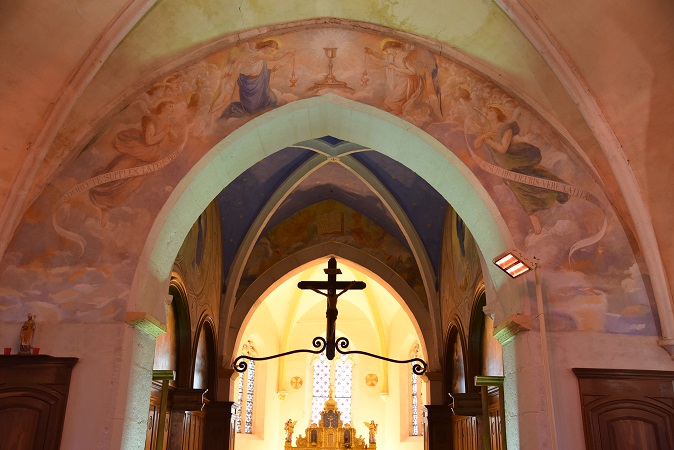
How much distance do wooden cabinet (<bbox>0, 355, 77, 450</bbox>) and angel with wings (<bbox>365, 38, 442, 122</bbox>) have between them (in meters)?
4.08

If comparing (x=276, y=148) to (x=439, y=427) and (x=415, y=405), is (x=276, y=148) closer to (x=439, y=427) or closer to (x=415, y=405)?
(x=439, y=427)

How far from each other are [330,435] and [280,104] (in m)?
13.6

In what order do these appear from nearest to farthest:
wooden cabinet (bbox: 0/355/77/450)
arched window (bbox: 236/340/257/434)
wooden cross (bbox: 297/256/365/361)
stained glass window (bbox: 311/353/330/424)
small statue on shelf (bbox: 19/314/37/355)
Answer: wooden cabinet (bbox: 0/355/77/450) → small statue on shelf (bbox: 19/314/37/355) → wooden cross (bbox: 297/256/365/361) → arched window (bbox: 236/340/257/434) → stained glass window (bbox: 311/353/330/424)

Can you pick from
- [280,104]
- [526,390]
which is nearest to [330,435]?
[280,104]

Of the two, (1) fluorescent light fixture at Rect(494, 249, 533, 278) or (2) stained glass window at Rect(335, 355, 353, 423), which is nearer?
(1) fluorescent light fixture at Rect(494, 249, 533, 278)

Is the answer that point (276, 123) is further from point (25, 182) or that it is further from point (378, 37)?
point (25, 182)

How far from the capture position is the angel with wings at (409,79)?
23.1 ft

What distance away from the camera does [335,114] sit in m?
7.35

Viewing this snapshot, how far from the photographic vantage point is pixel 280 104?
7098 millimetres

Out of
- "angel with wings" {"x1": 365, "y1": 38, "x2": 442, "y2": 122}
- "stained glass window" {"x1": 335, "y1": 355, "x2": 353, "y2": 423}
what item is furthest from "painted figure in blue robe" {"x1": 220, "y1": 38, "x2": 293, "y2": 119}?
"stained glass window" {"x1": 335, "y1": 355, "x2": 353, "y2": 423}

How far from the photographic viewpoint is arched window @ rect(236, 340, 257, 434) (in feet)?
59.0

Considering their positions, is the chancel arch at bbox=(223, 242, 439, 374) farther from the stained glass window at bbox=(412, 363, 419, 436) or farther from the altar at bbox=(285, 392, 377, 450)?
the altar at bbox=(285, 392, 377, 450)

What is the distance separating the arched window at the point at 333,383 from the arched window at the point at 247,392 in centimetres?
222

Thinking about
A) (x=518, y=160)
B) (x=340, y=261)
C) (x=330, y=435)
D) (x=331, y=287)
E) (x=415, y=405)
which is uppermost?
(x=340, y=261)
